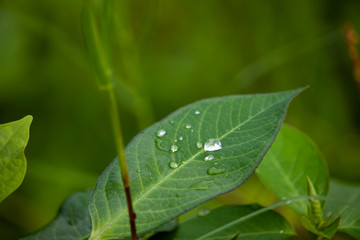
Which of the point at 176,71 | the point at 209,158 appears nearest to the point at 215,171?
the point at 209,158

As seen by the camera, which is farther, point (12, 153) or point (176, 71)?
point (176, 71)

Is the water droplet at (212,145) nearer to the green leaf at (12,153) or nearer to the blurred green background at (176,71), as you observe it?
the green leaf at (12,153)

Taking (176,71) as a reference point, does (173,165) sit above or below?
below

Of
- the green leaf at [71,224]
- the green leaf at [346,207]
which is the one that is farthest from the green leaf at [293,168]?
the green leaf at [71,224]

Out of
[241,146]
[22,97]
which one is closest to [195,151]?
[241,146]

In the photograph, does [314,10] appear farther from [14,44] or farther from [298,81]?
[14,44]

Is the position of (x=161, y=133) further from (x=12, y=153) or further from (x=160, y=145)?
(x=12, y=153)

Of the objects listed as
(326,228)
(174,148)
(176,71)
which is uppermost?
(176,71)
